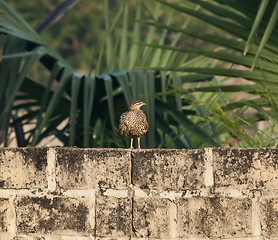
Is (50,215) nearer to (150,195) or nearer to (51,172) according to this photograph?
(51,172)

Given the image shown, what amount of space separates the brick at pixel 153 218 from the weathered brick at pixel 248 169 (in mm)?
241

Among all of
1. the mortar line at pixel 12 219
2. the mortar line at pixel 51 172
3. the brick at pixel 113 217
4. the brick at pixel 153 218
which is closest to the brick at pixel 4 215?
the mortar line at pixel 12 219

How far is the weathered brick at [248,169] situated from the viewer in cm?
202

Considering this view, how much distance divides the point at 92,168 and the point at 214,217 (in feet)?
1.84

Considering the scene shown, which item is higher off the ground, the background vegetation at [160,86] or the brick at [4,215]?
the background vegetation at [160,86]

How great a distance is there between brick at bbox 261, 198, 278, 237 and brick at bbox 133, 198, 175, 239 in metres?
0.38

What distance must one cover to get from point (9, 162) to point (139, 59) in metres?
2.52

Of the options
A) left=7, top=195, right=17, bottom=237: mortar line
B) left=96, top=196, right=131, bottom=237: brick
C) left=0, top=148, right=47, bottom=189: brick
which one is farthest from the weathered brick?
left=7, top=195, right=17, bottom=237: mortar line

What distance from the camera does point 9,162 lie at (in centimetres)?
218

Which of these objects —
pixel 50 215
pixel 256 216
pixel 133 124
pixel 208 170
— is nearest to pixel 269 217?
pixel 256 216

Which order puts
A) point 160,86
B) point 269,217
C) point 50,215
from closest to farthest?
point 269,217 < point 50,215 < point 160,86

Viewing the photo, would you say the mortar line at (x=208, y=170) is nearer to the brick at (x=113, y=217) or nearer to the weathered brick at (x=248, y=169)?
the weathered brick at (x=248, y=169)

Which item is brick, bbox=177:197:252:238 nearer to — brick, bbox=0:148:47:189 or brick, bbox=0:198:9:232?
brick, bbox=0:148:47:189

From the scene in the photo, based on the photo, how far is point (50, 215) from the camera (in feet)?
7.00
